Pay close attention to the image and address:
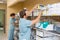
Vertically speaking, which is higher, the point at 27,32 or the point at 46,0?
the point at 46,0

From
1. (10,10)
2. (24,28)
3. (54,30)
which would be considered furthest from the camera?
(10,10)

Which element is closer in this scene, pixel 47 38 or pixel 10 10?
pixel 47 38

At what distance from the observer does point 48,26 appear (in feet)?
7.88

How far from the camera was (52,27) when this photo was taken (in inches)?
93.9

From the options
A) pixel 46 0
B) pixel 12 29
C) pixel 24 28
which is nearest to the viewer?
pixel 24 28

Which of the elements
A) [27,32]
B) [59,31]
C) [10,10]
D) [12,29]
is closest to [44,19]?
[27,32]

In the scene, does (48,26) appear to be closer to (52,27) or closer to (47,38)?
(52,27)

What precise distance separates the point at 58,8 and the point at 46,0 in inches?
50.3

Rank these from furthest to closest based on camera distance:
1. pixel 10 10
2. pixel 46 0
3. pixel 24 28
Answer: pixel 10 10, pixel 46 0, pixel 24 28

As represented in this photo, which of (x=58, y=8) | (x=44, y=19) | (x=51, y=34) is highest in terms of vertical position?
(x=58, y=8)

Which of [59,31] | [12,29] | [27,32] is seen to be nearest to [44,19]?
[27,32]

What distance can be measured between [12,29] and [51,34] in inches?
86.3

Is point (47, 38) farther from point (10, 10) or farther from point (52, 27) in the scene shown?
point (10, 10)

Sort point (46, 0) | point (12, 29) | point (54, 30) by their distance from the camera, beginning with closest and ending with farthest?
point (54, 30), point (46, 0), point (12, 29)
